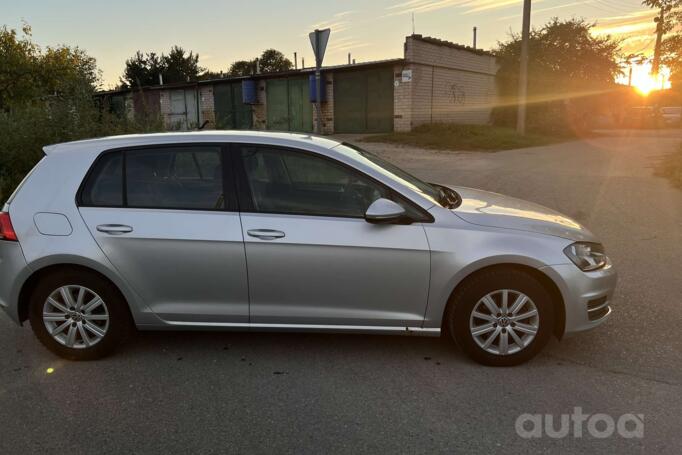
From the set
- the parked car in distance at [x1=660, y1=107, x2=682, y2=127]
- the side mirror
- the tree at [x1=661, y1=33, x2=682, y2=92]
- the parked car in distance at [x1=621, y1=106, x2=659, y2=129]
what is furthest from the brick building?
the parked car in distance at [x1=660, y1=107, x2=682, y2=127]

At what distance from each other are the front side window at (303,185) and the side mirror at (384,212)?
Result: 0.44ft

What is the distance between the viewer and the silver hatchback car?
3.50 metres

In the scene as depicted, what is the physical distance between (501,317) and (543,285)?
356 mm

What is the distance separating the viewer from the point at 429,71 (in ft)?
75.4

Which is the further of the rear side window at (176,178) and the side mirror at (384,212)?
the rear side window at (176,178)

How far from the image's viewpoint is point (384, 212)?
343cm

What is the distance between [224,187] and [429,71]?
20848 mm

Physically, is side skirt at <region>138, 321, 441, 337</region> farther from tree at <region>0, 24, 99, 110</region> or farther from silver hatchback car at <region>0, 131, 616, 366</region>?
tree at <region>0, 24, 99, 110</region>

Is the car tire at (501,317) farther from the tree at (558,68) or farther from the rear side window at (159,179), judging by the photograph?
the tree at (558,68)

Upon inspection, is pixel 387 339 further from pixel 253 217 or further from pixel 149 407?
pixel 149 407

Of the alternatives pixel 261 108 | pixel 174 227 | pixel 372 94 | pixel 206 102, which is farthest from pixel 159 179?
pixel 206 102

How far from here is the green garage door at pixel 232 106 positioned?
2720 cm

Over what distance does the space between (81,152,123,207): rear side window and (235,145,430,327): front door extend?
873 millimetres

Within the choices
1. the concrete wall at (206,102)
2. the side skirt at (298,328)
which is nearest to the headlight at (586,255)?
the side skirt at (298,328)
